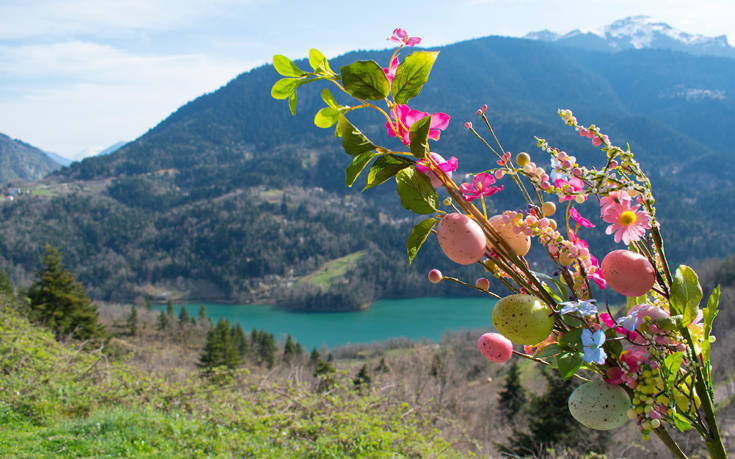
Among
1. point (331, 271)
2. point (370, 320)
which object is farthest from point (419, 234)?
point (331, 271)

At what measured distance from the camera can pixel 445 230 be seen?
57 cm

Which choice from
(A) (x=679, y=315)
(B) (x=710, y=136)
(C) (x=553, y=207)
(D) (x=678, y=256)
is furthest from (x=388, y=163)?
(B) (x=710, y=136)

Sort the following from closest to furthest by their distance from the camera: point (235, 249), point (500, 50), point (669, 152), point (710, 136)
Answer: point (235, 249) < point (669, 152) < point (710, 136) < point (500, 50)

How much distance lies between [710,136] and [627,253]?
136 meters

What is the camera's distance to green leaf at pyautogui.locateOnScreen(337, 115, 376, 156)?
1.90 ft

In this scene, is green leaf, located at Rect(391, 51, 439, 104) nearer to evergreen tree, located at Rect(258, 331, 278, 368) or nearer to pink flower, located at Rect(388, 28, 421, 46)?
pink flower, located at Rect(388, 28, 421, 46)

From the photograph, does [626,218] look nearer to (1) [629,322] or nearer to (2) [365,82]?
(1) [629,322]

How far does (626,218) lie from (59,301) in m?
17.9

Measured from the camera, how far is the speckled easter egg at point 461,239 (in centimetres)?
56

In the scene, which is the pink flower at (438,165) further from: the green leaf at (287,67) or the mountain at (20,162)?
the mountain at (20,162)

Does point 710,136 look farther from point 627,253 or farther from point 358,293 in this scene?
point 627,253

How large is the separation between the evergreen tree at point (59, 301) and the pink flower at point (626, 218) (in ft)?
54.5

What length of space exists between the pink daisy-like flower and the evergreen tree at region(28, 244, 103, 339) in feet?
54.5

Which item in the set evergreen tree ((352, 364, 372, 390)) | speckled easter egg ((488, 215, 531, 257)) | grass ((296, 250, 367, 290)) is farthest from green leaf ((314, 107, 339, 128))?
grass ((296, 250, 367, 290))
